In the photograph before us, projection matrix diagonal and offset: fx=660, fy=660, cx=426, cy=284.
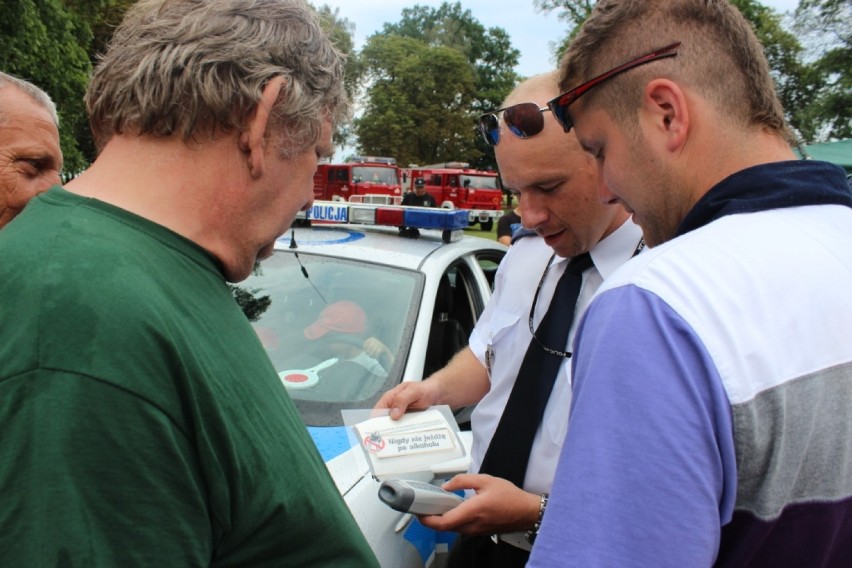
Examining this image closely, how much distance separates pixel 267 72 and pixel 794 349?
0.85m

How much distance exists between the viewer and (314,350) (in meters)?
2.74

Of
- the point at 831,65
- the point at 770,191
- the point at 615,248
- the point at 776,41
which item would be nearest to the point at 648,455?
the point at 770,191

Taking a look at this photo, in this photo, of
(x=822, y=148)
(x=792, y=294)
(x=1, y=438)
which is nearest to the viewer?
(x=1, y=438)

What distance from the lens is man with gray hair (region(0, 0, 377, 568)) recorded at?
75cm

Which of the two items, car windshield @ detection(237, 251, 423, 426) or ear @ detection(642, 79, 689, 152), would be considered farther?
car windshield @ detection(237, 251, 423, 426)

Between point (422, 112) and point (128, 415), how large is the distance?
2087 inches

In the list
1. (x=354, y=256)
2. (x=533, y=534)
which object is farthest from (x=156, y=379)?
(x=354, y=256)

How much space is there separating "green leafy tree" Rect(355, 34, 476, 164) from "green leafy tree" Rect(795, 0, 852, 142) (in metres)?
33.4

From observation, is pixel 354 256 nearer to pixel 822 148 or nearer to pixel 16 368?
pixel 16 368

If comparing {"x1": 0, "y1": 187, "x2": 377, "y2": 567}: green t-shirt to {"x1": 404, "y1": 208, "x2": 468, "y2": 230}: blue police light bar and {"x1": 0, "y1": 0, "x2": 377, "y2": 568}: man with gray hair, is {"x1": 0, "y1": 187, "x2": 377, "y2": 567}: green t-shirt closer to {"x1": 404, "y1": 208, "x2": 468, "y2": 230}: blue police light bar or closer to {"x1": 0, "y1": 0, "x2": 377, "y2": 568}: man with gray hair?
{"x1": 0, "y1": 0, "x2": 377, "y2": 568}: man with gray hair

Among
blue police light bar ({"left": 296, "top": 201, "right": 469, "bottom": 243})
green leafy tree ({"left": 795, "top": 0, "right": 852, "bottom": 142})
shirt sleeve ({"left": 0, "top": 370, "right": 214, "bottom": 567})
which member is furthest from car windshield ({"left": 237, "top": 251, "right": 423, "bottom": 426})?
green leafy tree ({"left": 795, "top": 0, "right": 852, "bottom": 142})

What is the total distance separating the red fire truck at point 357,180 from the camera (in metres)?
27.4

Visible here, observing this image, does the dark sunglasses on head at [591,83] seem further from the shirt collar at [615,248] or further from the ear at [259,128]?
the shirt collar at [615,248]

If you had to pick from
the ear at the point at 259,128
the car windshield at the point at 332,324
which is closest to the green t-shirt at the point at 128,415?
the ear at the point at 259,128
